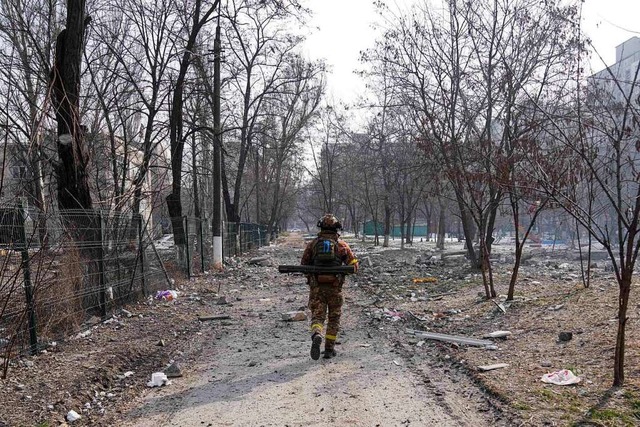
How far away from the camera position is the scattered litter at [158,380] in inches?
228

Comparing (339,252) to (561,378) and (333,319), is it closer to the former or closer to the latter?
(333,319)

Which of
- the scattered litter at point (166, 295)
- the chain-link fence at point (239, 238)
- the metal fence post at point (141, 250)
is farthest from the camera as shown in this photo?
the chain-link fence at point (239, 238)

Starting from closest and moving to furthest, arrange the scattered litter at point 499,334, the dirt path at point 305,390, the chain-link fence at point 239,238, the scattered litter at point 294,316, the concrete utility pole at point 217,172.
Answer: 1. the dirt path at point 305,390
2. the scattered litter at point 499,334
3. the scattered litter at point 294,316
4. the concrete utility pole at point 217,172
5. the chain-link fence at point 239,238

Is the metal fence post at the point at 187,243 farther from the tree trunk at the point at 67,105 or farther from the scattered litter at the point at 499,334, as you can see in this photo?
the scattered litter at the point at 499,334

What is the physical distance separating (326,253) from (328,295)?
0.56 m

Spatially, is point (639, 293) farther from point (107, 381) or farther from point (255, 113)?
point (255, 113)

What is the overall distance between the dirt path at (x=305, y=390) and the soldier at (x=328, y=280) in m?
Answer: 0.41

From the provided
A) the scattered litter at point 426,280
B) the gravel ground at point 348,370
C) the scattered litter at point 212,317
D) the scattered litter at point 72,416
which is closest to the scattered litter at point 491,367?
the gravel ground at point 348,370

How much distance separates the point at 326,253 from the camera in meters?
6.81

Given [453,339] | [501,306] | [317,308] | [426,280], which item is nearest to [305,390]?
[317,308]

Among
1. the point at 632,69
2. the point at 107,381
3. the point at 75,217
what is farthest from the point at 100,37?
the point at 632,69

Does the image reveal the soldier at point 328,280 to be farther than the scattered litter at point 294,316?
No

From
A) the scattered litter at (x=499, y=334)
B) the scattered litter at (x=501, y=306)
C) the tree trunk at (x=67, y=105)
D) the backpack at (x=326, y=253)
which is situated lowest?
the scattered litter at (x=499, y=334)

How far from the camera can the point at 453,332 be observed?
26.5ft
